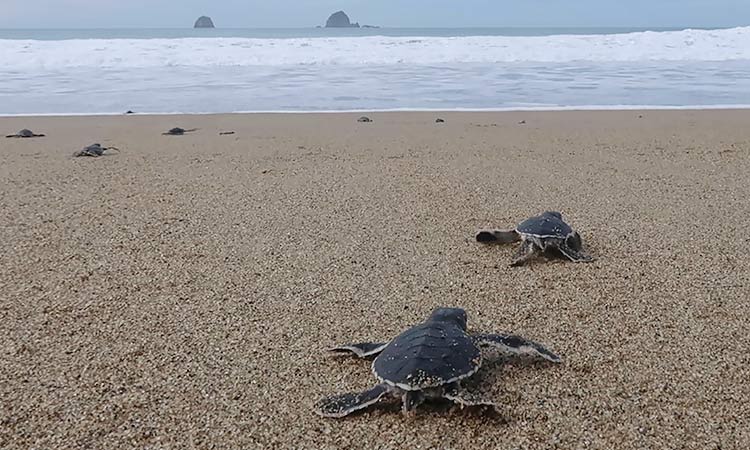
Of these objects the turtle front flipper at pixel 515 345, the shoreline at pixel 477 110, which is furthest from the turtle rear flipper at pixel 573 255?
the shoreline at pixel 477 110

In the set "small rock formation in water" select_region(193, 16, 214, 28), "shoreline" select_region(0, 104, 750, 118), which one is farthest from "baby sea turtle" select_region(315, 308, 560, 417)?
"small rock formation in water" select_region(193, 16, 214, 28)

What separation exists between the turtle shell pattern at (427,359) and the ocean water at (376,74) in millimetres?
7770

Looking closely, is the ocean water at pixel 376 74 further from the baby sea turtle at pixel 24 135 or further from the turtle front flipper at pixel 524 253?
the turtle front flipper at pixel 524 253

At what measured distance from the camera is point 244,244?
3465 millimetres

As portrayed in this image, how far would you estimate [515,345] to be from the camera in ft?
7.16

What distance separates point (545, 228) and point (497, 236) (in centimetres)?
31

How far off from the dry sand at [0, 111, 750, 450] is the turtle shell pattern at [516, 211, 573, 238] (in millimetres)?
175

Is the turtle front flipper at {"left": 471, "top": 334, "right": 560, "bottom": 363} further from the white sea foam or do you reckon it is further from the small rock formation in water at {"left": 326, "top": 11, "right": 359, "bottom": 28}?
the small rock formation in water at {"left": 326, "top": 11, "right": 359, "bottom": 28}

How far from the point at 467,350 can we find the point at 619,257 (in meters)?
1.54

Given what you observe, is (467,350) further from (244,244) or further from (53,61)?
(53,61)

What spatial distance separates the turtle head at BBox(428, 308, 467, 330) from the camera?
2251mm

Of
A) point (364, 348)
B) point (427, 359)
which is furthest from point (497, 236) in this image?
point (427, 359)

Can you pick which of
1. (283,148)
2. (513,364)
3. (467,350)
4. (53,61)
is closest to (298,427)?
(467,350)

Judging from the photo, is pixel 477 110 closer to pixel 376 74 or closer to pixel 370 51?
pixel 376 74
